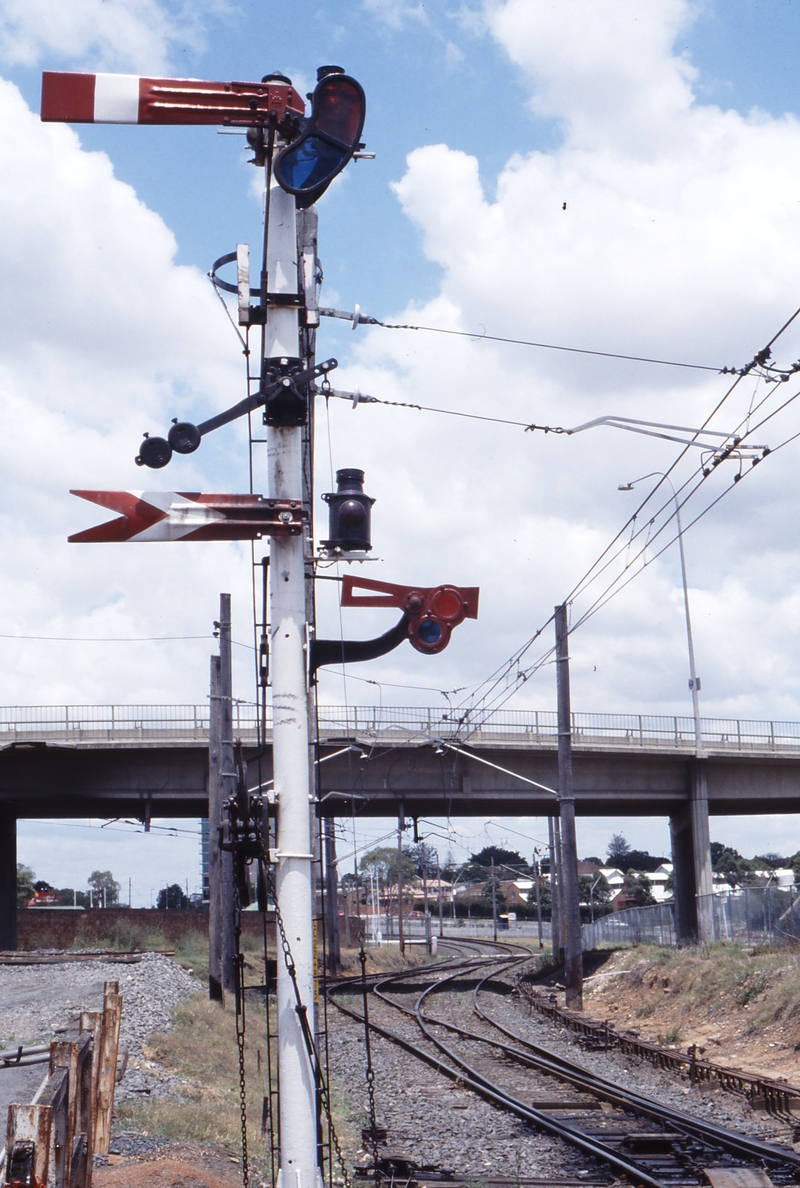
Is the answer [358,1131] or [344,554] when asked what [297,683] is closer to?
[344,554]

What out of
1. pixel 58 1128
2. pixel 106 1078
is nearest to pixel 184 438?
pixel 58 1128

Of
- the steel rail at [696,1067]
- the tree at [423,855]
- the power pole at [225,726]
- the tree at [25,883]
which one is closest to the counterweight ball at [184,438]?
the steel rail at [696,1067]

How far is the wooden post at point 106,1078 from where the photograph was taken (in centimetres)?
971

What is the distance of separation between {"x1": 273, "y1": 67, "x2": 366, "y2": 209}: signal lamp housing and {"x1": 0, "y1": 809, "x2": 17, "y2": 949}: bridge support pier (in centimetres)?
3964

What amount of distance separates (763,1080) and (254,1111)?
6.03m

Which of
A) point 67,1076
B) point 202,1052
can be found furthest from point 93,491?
point 202,1052

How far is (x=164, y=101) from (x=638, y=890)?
4514 inches

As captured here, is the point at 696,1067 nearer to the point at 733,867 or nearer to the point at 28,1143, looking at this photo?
the point at 28,1143

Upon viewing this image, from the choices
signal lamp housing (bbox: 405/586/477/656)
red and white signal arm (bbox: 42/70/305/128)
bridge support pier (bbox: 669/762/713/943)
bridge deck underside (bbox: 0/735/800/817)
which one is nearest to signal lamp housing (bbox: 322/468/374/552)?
signal lamp housing (bbox: 405/586/477/656)

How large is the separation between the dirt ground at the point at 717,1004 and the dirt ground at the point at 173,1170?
848 centimetres

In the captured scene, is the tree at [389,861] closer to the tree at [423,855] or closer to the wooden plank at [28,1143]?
the tree at [423,855]

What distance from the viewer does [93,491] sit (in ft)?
21.6

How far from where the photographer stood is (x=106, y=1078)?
399 inches

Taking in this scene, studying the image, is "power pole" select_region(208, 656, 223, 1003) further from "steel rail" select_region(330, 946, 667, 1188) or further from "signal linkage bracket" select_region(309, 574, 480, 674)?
"signal linkage bracket" select_region(309, 574, 480, 674)
